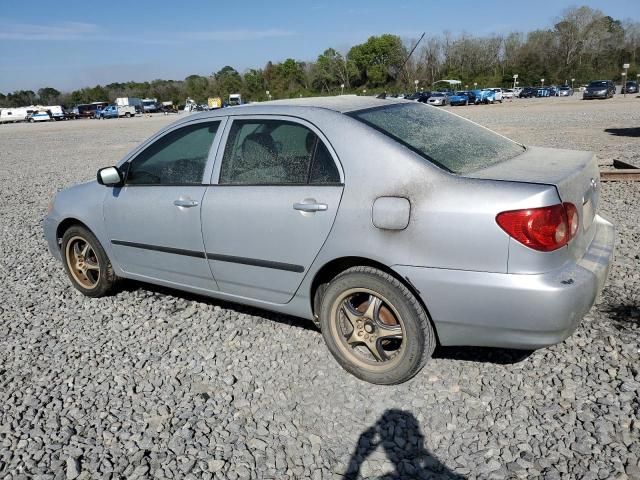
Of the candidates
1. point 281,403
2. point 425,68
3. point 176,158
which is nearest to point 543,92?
point 425,68

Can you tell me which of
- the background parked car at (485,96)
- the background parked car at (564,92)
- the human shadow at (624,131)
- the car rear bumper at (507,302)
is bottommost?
the background parked car at (564,92)

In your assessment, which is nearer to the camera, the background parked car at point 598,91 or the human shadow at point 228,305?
the human shadow at point 228,305

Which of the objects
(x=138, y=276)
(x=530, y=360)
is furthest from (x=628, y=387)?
(x=138, y=276)

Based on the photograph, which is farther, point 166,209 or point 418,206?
point 166,209

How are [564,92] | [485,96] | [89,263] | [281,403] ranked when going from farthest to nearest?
[564,92], [485,96], [89,263], [281,403]

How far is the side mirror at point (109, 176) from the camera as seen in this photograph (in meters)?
4.16

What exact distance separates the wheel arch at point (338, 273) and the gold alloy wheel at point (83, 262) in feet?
7.64

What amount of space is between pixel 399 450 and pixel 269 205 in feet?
5.25

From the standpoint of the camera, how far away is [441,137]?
3389mm

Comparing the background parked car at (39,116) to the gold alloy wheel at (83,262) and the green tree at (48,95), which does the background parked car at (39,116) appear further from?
the gold alloy wheel at (83,262)

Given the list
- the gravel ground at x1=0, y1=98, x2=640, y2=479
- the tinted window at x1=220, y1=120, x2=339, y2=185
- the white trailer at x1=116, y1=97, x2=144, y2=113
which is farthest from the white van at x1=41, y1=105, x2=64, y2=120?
the tinted window at x1=220, y1=120, x2=339, y2=185

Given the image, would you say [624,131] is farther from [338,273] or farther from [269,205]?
[269,205]

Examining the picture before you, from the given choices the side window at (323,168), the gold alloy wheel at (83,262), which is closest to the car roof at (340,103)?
the side window at (323,168)

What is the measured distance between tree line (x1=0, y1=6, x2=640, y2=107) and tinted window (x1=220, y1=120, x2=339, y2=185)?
288 feet
